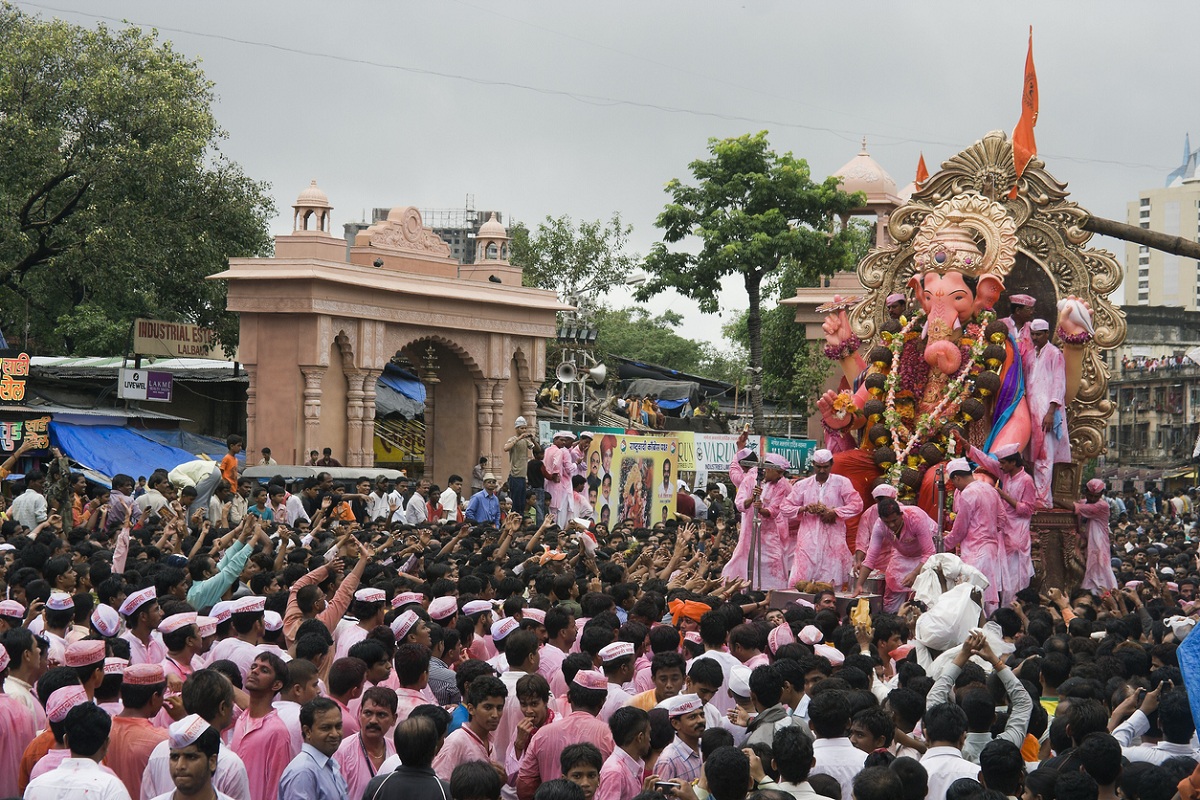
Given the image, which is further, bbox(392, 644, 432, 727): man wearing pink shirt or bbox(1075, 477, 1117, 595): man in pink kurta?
bbox(1075, 477, 1117, 595): man in pink kurta

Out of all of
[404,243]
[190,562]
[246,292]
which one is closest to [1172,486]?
[404,243]

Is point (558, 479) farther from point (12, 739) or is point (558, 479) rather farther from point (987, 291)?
point (12, 739)

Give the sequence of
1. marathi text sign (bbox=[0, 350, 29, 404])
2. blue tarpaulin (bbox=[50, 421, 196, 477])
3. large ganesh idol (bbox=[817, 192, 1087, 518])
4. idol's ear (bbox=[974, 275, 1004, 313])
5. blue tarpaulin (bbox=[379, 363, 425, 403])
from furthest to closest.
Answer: blue tarpaulin (bbox=[379, 363, 425, 403]) < blue tarpaulin (bbox=[50, 421, 196, 477]) < marathi text sign (bbox=[0, 350, 29, 404]) < idol's ear (bbox=[974, 275, 1004, 313]) < large ganesh idol (bbox=[817, 192, 1087, 518])

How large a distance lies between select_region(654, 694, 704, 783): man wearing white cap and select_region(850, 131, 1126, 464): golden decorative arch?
10.0 meters

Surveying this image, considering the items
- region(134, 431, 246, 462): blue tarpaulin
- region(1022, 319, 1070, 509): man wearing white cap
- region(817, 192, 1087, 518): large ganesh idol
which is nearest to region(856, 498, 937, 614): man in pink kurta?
region(817, 192, 1087, 518): large ganesh idol

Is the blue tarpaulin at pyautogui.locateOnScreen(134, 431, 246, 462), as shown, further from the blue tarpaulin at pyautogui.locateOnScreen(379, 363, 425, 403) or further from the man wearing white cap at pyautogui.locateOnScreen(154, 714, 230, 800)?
the man wearing white cap at pyautogui.locateOnScreen(154, 714, 230, 800)

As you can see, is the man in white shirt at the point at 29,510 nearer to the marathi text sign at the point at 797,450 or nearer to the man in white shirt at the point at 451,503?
the man in white shirt at the point at 451,503

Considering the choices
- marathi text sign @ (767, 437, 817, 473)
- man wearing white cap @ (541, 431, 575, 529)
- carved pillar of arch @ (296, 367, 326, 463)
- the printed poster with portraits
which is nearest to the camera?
man wearing white cap @ (541, 431, 575, 529)

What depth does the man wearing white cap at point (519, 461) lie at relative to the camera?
65.4ft

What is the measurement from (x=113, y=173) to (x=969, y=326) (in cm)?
1827

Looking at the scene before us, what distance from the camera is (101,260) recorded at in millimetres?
27703

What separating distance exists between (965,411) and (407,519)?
720 centimetres

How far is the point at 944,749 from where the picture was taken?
5.81 m

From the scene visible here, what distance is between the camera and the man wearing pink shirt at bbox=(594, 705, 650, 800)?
18.9ft
